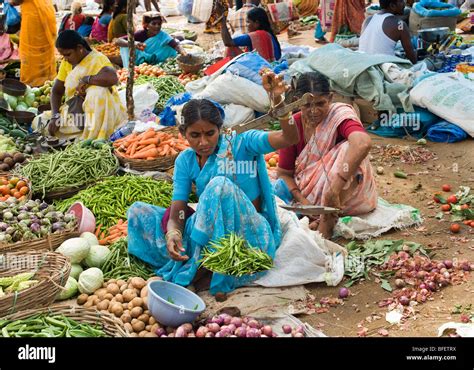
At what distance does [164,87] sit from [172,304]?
16.5ft

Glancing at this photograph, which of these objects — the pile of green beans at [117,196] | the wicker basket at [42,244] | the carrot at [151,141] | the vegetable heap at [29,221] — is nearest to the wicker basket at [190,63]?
the carrot at [151,141]

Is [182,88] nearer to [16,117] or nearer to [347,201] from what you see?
[16,117]

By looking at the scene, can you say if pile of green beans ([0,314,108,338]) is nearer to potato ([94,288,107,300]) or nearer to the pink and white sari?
potato ([94,288,107,300])

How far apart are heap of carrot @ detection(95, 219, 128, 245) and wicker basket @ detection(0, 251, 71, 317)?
77cm

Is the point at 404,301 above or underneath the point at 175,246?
underneath

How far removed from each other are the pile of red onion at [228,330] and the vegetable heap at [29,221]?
1.26 meters

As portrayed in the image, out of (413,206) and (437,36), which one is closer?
(413,206)

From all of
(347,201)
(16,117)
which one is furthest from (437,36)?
(16,117)

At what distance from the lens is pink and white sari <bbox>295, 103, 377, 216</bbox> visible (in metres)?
4.54

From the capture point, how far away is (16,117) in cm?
725

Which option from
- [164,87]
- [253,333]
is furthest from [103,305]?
[164,87]

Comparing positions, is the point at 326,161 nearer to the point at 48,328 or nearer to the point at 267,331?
the point at 267,331

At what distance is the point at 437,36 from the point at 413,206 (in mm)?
3474

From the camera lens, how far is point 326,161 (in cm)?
463
